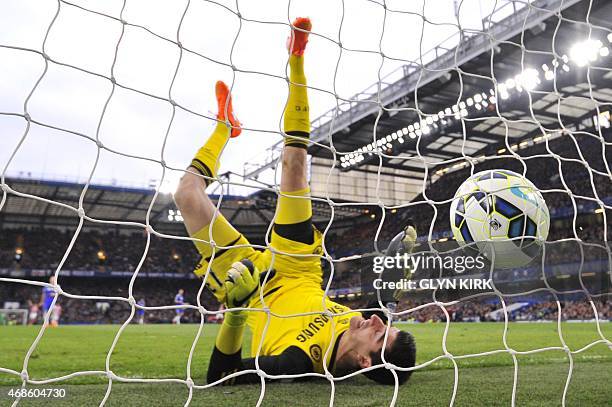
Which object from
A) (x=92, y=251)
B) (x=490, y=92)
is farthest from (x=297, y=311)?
(x=92, y=251)

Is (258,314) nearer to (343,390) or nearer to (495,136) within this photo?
(343,390)

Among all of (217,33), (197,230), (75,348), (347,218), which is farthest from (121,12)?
(347,218)

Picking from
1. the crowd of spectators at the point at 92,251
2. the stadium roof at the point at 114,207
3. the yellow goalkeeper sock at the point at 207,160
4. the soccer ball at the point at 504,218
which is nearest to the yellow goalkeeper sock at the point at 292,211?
the yellow goalkeeper sock at the point at 207,160

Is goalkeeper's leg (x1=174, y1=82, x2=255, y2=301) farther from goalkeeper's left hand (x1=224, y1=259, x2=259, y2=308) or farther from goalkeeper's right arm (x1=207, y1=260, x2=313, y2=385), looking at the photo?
goalkeeper's left hand (x1=224, y1=259, x2=259, y2=308)

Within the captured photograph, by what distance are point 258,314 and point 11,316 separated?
19837mm

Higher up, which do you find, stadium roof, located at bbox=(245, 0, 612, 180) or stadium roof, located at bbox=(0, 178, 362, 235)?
stadium roof, located at bbox=(245, 0, 612, 180)

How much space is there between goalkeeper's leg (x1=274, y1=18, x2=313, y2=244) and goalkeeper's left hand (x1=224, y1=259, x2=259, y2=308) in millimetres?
486

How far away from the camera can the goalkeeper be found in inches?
77.2

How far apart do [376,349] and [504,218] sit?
81 centimetres

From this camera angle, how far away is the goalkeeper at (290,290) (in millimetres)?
1961

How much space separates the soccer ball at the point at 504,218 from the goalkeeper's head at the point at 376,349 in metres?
0.51

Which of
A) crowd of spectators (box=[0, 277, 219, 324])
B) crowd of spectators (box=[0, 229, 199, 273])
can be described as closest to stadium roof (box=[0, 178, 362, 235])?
crowd of spectators (box=[0, 229, 199, 273])

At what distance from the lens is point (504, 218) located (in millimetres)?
2230

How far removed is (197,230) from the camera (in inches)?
101
